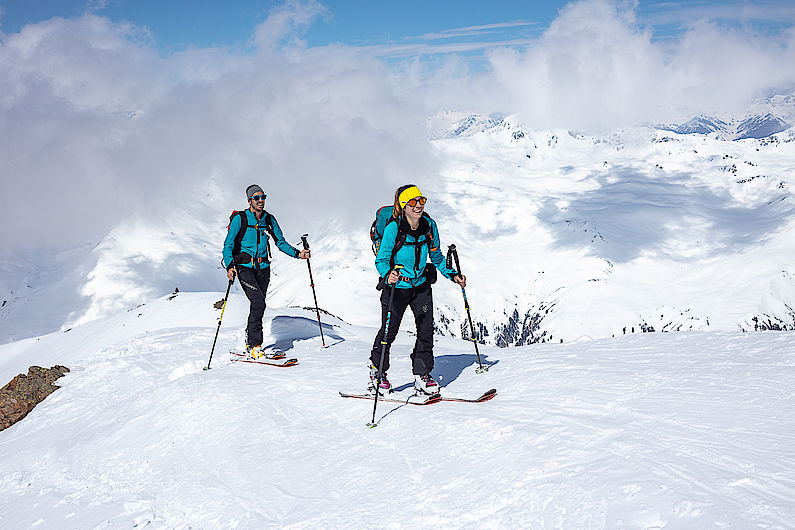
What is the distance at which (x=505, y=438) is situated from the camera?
304 inches

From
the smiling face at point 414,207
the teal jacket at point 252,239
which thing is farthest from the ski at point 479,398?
the teal jacket at point 252,239

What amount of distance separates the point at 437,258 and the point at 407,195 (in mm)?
1545

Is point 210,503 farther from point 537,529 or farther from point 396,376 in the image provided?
point 396,376

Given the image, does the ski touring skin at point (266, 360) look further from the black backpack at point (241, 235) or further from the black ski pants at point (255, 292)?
the black backpack at point (241, 235)

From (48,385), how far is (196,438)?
8019mm

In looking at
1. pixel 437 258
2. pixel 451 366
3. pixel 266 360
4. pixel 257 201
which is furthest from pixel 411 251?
pixel 266 360

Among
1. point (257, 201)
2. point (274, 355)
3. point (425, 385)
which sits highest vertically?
point (257, 201)

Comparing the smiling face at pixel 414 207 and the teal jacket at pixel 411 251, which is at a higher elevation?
the smiling face at pixel 414 207

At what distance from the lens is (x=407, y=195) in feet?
30.6

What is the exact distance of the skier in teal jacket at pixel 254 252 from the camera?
1379cm

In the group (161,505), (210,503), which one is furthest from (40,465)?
(210,503)

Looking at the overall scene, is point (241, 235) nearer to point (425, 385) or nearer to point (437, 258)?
point (437, 258)

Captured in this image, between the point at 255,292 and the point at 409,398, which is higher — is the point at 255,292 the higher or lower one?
the higher one

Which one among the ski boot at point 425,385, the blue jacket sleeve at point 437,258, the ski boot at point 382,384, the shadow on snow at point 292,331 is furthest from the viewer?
the shadow on snow at point 292,331
